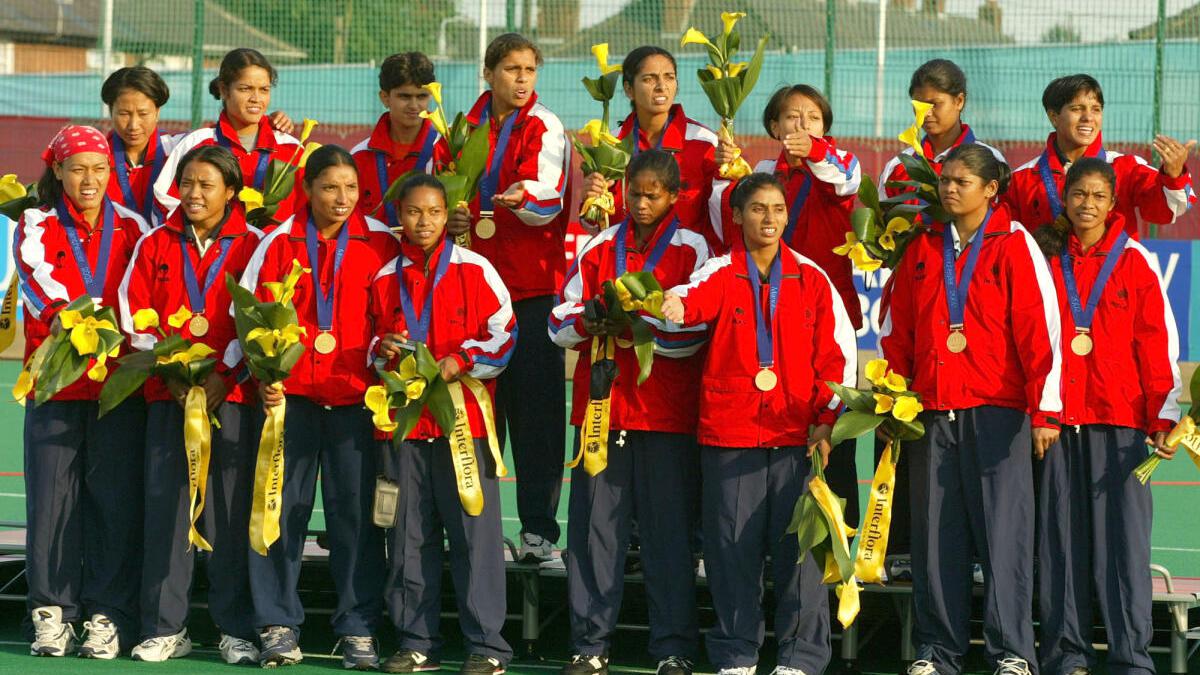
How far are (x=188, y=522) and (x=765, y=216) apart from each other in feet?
8.21

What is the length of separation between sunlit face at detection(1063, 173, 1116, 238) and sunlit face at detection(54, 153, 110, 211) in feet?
12.1

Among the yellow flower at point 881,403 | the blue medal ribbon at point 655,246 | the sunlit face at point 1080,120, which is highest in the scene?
the sunlit face at point 1080,120

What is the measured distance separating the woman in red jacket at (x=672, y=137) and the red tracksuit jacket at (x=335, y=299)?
91 centimetres

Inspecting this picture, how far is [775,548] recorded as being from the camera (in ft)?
19.8

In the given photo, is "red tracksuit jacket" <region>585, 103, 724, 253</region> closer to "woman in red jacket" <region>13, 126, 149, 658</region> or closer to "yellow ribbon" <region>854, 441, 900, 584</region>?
"yellow ribbon" <region>854, 441, 900, 584</region>

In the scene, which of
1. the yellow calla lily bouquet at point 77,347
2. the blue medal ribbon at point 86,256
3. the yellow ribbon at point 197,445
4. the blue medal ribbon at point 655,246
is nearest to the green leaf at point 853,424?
the blue medal ribbon at point 655,246

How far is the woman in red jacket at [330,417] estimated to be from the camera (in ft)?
20.5

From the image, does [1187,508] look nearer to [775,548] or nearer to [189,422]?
[775,548]

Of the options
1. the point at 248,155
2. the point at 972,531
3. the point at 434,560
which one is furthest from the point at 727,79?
the point at 434,560

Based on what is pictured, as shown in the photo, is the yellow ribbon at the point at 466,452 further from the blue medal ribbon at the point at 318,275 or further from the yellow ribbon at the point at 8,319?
the yellow ribbon at the point at 8,319

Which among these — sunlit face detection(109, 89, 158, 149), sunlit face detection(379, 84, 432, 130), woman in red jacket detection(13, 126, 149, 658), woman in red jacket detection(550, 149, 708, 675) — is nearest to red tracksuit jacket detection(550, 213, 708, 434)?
woman in red jacket detection(550, 149, 708, 675)

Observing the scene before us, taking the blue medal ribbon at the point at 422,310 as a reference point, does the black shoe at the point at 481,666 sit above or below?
below

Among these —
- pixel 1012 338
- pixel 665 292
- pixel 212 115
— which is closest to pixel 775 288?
pixel 665 292

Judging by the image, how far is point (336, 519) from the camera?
6328 mm
